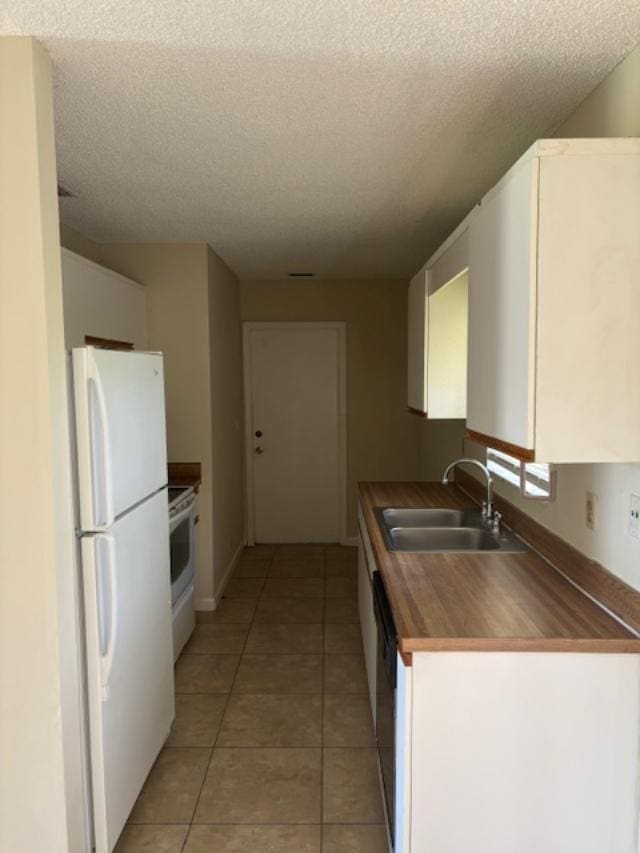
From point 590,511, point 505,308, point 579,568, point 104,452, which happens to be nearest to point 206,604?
point 104,452

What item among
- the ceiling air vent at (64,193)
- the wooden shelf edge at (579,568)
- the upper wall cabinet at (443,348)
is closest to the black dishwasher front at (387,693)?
the wooden shelf edge at (579,568)

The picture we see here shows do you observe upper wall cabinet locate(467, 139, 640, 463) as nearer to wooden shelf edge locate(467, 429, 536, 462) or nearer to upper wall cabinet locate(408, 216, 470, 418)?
wooden shelf edge locate(467, 429, 536, 462)

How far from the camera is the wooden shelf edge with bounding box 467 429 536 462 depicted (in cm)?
145

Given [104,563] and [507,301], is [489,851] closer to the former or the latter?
[104,563]

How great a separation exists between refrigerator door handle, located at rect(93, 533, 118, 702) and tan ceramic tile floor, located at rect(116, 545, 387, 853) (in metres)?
0.65

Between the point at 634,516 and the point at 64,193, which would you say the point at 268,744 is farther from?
the point at 64,193

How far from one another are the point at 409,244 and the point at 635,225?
2.49 meters

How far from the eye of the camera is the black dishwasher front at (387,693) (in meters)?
1.66

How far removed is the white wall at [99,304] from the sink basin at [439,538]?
5.62 ft

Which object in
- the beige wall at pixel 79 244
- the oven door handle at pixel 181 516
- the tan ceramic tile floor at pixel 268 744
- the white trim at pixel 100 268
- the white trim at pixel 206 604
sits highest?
the beige wall at pixel 79 244

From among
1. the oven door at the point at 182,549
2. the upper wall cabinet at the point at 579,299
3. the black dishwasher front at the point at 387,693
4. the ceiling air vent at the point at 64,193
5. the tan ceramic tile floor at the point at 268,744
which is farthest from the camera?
the oven door at the point at 182,549

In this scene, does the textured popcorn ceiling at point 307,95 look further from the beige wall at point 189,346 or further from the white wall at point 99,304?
the beige wall at point 189,346

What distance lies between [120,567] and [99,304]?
1609 millimetres

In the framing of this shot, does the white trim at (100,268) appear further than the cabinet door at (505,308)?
Yes
